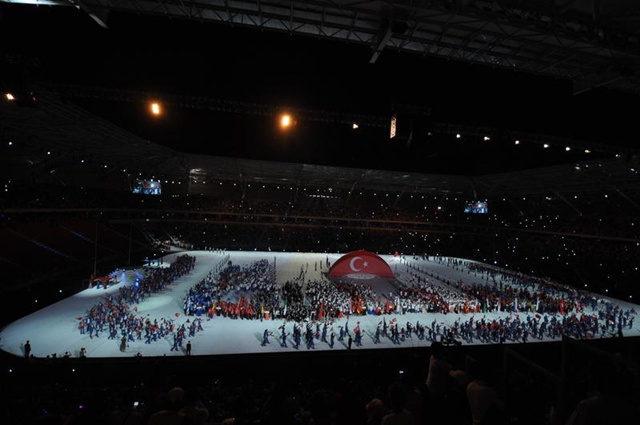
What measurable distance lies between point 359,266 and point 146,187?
30.4 meters

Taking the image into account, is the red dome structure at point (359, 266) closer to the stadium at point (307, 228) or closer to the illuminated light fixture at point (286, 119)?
the stadium at point (307, 228)

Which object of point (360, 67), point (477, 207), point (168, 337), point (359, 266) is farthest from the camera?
point (477, 207)

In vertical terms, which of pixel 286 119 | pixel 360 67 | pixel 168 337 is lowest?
pixel 168 337

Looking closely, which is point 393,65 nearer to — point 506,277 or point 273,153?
point 273,153

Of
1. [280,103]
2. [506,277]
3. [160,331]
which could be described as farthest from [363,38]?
[506,277]

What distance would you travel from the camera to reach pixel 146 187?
37.0 metres

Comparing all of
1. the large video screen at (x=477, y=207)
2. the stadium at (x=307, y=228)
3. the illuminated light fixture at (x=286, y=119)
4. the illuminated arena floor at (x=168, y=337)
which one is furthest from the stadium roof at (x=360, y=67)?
the large video screen at (x=477, y=207)

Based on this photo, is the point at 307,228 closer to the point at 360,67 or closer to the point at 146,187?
the point at 146,187

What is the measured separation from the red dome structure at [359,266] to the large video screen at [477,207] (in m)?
31.5

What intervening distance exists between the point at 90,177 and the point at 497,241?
48659 mm

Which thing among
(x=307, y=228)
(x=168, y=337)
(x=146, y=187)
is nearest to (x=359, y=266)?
(x=168, y=337)

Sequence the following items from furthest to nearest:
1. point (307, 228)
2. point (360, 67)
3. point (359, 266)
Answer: point (307, 228) → point (359, 266) → point (360, 67)

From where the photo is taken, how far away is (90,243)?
88.5 ft

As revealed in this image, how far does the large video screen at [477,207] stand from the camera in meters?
43.3
